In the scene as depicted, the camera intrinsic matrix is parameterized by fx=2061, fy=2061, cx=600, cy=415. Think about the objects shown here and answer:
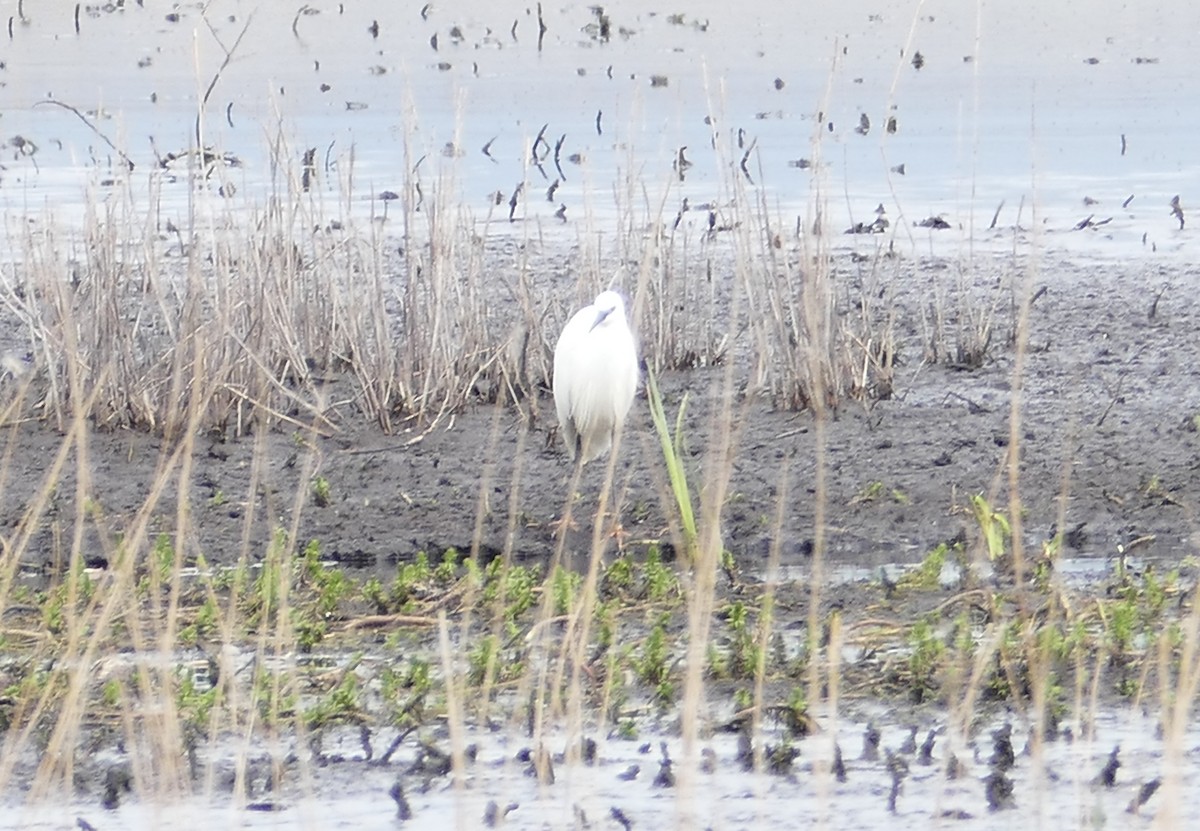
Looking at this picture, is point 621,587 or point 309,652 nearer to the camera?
point 309,652

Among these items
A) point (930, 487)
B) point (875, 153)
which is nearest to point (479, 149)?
point (875, 153)

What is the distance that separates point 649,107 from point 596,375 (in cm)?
1223

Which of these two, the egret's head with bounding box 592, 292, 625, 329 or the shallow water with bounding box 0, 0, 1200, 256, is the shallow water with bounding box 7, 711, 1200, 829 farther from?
the shallow water with bounding box 0, 0, 1200, 256

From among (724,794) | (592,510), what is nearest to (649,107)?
(592,510)

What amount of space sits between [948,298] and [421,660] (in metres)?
5.54

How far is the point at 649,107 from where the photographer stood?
1894cm

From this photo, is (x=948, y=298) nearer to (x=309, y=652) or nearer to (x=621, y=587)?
(x=621, y=587)

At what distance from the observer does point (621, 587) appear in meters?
5.91

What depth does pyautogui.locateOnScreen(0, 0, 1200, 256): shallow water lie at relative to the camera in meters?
A: 11.0

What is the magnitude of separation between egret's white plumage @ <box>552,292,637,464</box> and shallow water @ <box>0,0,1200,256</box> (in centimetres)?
54

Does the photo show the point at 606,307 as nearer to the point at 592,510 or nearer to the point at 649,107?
the point at 592,510

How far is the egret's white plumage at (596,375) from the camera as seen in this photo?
702cm

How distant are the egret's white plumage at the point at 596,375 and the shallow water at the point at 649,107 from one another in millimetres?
540

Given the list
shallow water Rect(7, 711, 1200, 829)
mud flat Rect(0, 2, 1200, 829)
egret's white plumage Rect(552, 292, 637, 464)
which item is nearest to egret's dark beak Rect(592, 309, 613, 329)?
egret's white plumage Rect(552, 292, 637, 464)
